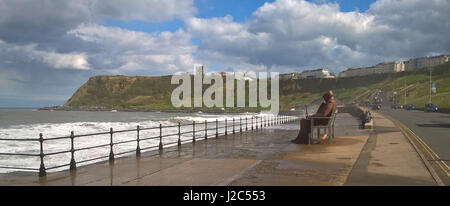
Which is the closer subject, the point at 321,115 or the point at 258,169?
the point at 258,169

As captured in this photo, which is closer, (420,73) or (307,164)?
(307,164)

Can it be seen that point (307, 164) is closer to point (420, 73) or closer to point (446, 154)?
point (446, 154)

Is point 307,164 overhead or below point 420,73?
below

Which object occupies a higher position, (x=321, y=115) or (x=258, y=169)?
(x=321, y=115)

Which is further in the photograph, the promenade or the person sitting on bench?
the person sitting on bench

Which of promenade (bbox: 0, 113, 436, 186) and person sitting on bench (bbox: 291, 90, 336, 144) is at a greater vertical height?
person sitting on bench (bbox: 291, 90, 336, 144)

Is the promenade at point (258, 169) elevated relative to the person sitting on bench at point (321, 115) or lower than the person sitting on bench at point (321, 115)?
lower

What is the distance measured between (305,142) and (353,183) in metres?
7.43

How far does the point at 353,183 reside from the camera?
6.94 metres

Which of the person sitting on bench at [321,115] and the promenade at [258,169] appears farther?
the person sitting on bench at [321,115]
